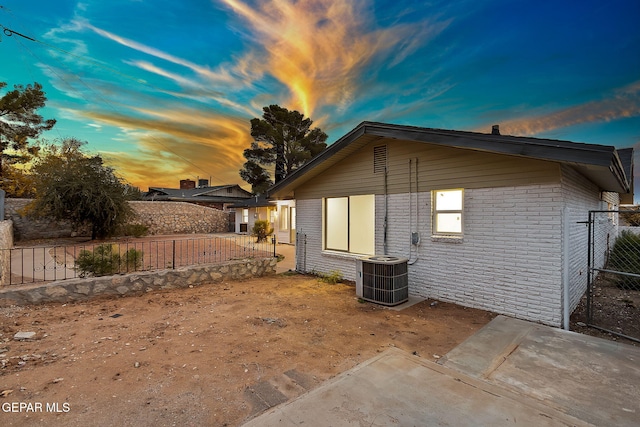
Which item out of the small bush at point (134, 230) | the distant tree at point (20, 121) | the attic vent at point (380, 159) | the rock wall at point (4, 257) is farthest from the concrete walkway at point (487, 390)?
the distant tree at point (20, 121)

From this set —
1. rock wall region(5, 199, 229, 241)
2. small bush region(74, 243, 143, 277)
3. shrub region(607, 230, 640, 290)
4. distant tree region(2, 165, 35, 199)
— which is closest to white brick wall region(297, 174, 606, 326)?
shrub region(607, 230, 640, 290)

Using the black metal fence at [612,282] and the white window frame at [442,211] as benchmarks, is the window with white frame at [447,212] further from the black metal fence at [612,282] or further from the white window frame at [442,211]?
the black metal fence at [612,282]

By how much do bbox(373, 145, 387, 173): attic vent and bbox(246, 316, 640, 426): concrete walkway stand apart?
4195mm

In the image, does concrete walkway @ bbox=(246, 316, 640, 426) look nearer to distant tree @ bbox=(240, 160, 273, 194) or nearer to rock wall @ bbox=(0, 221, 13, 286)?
rock wall @ bbox=(0, 221, 13, 286)

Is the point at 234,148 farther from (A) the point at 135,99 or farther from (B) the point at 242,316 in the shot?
(B) the point at 242,316

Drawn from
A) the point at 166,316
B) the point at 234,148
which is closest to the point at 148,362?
the point at 166,316

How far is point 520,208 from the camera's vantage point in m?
4.62

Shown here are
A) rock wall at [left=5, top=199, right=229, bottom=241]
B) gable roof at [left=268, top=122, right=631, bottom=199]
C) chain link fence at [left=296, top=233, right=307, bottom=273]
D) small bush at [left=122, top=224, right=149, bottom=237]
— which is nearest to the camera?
gable roof at [left=268, top=122, right=631, bottom=199]

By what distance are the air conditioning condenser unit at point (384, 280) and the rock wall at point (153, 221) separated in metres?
17.9

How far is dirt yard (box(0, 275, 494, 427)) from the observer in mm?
2400

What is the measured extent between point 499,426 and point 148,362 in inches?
140

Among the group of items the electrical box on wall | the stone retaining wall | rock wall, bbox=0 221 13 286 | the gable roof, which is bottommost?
the stone retaining wall

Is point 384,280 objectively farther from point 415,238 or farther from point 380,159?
point 380,159

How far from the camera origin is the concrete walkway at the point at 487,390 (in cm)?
219
